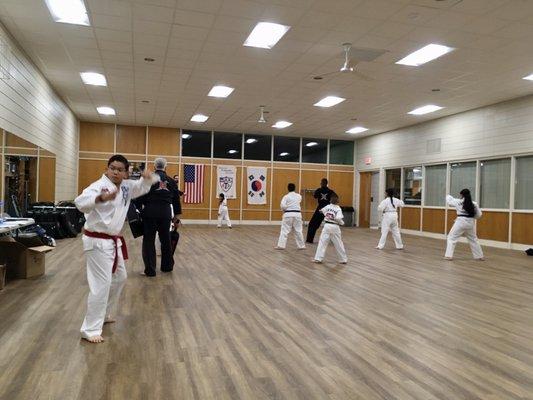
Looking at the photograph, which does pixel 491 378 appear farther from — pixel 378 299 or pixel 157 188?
pixel 157 188

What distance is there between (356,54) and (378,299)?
182 inches

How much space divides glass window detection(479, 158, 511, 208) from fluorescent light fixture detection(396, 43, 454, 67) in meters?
4.85

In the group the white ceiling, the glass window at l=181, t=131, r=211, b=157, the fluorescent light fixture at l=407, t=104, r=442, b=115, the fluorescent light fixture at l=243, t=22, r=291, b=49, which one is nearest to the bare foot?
the white ceiling

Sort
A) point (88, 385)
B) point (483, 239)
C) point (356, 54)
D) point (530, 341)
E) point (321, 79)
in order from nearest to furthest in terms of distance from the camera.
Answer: point (88, 385), point (530, 341), point (356, 54), point (321, 79), point (483, 239)

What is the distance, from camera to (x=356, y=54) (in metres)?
7.79

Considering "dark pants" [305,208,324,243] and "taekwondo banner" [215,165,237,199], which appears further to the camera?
"taekwondo banner" [215,165,237,199]

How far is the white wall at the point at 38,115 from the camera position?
7.41m

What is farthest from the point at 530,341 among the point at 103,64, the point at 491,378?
the point at 103,64

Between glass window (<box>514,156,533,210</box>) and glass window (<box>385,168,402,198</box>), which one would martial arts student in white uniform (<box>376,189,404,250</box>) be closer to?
glass window (<box>514,156,533,210</box>)

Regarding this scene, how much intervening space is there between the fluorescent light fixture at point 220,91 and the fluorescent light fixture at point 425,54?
4.21 m

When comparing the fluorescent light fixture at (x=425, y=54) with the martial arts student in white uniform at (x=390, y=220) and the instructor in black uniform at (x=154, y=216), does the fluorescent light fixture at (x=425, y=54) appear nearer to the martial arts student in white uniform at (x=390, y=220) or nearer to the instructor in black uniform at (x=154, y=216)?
the martial arts student in white uniform at (x=390, y=220)

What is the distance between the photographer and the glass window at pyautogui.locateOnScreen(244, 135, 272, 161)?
58.5ft

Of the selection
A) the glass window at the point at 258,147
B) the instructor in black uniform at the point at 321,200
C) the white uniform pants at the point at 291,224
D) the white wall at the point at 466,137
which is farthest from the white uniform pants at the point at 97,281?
the glass window at the point at 258,147

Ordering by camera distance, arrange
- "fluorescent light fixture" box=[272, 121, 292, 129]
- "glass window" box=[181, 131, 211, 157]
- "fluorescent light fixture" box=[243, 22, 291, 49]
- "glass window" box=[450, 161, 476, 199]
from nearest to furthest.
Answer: "fluorescent light fixture" box=[243, 22, 291, 49]
"glass window" box=[450, 161, 476, 199]
"fluorescent light fixture" box=[272, 121, 292, 129]
"glass window" box=[181, 131, 211, 157]
